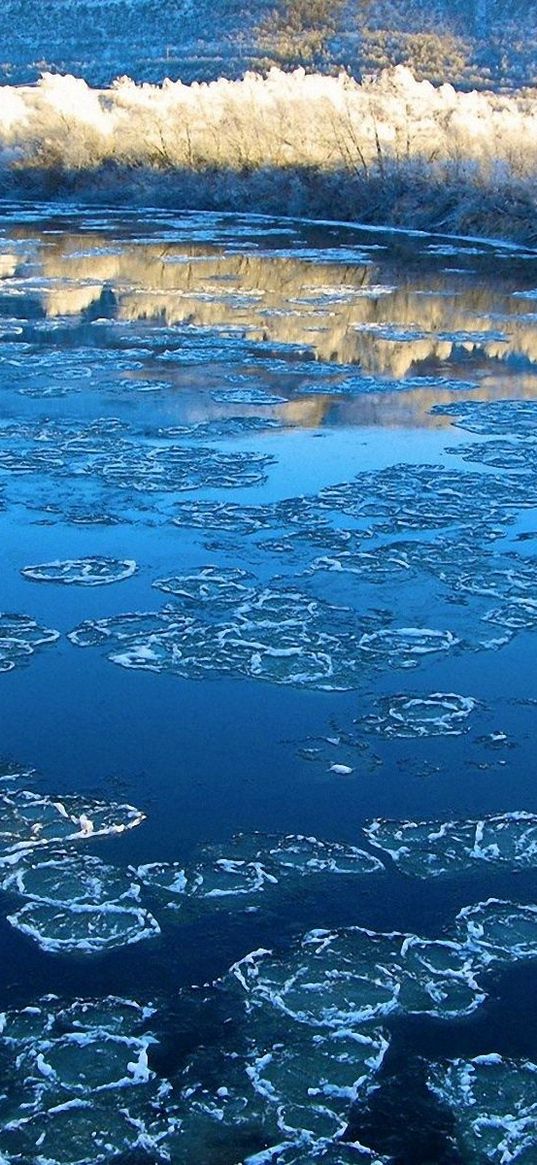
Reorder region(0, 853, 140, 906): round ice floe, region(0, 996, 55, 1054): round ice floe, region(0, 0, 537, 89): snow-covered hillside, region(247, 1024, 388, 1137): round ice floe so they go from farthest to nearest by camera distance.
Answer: region(0, 0, 537, 89): snow-covered hillside → region(0, 853, 140, 906): round ice floe → region(0, 996, 55, 1054): round ice floe → region(247, 1024, 388, 1137): round ice floe

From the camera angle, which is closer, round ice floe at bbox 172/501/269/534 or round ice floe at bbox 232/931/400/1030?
round ice floe at bbox 232/931/400/1030

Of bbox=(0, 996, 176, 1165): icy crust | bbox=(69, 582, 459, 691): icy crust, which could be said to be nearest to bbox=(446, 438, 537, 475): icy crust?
bbox=(69, 582, 459, 691): icy crust

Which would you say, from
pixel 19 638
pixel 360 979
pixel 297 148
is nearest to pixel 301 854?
pixel 360 979

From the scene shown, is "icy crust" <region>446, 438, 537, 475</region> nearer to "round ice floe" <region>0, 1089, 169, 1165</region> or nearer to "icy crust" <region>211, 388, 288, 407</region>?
"icy crust" <region>211, 388, 288, 407</region>

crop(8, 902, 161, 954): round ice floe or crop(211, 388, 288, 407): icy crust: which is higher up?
crop(211, 388, 288, 407): icy crust

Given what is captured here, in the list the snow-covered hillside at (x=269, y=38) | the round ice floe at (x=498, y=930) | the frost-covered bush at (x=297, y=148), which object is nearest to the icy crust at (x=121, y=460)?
the round ice floe at (x=498, y=930)

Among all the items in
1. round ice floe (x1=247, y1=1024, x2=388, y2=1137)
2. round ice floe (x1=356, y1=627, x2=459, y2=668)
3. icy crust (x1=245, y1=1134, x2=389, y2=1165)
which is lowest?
icy crust (x1=245, y1=1134, x2=389, y2=1165)
